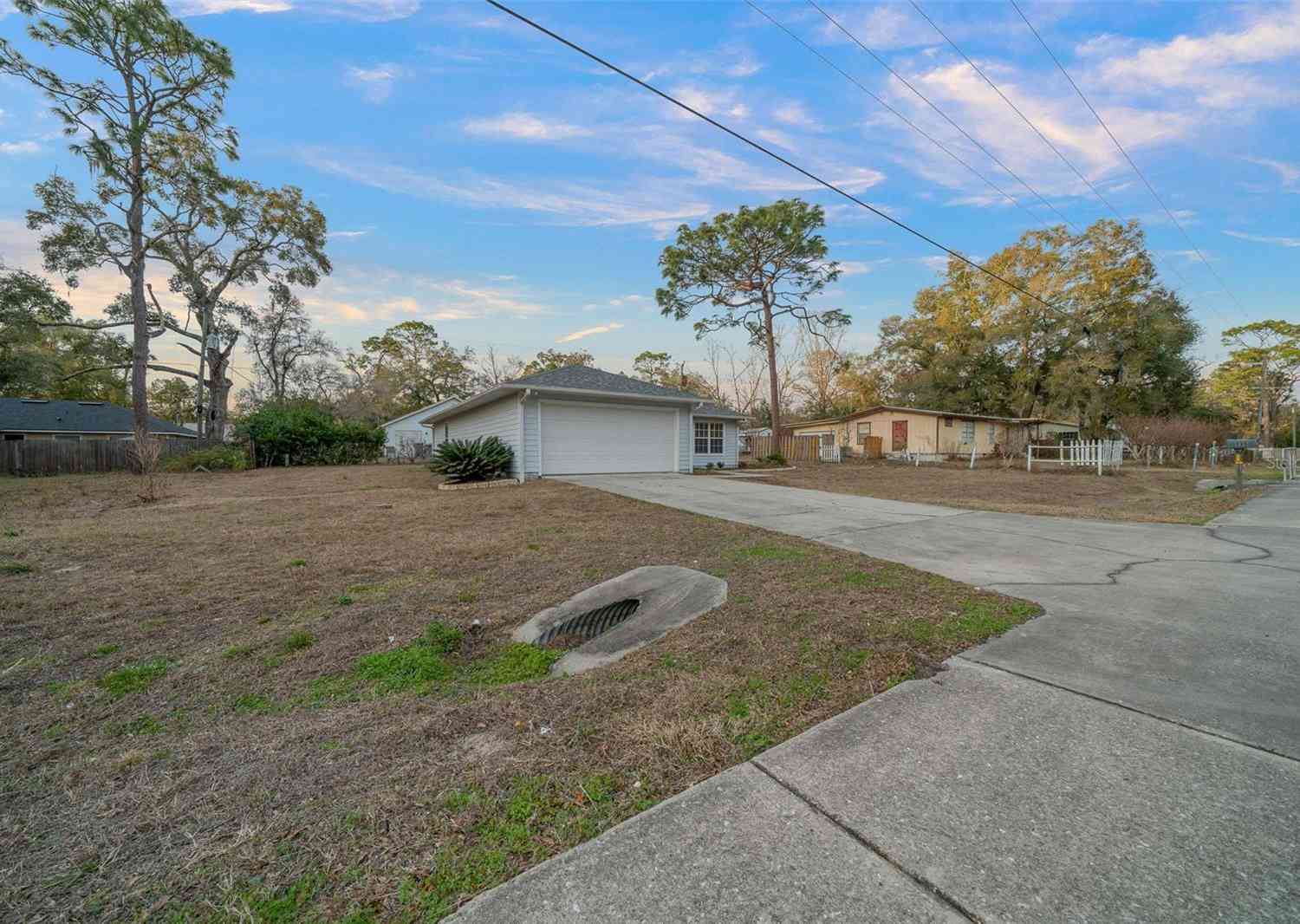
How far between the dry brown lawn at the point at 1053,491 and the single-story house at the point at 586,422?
126 inches

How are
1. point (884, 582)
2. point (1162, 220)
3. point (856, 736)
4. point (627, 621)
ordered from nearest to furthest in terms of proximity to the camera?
1. point (856, 736)
2. point (627, 621)
3. point (884, 582)
4. point (1162, 220)

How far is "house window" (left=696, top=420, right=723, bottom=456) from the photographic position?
18.2 m

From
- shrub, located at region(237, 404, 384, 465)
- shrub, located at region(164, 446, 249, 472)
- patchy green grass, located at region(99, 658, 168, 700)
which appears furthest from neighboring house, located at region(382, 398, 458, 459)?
patchy green grass, located at region(99, 658, 168, 700)

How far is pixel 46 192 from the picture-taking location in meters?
17.4

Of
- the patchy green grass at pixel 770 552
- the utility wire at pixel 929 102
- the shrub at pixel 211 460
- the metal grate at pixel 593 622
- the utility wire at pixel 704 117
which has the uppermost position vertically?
the utility wire at pixel 929 102

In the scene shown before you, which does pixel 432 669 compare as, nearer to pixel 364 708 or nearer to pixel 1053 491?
pixel 364 708

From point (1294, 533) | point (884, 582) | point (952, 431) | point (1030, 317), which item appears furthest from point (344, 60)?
point (1030, 317)

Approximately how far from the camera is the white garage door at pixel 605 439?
12.6 m

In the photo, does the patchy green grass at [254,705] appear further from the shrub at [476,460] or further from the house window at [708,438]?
the house window at [708,438]

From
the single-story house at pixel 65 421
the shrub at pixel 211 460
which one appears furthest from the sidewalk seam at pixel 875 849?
the single-story house at pixel 65 421

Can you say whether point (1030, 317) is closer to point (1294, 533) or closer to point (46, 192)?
point (1294, 533)

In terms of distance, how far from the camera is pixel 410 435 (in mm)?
32000

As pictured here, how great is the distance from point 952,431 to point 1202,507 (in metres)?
17.3

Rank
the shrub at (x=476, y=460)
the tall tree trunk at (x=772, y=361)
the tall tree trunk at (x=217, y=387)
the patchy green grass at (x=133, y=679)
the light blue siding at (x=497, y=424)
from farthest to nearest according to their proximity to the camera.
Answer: the tall tree trunk at (x=217, y=387) → the tall tree trunk at (x=772, y=361) → the light blue siding at (x=497, y=424) → the shrub at (x=476, y=460) → the patchy green grass at (x=133, y=679)
